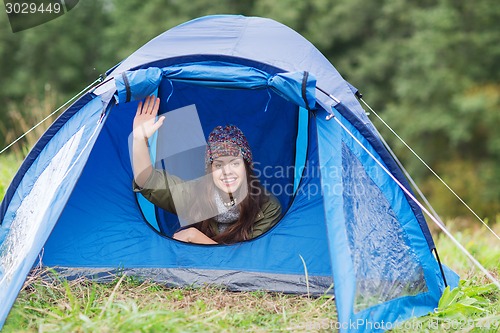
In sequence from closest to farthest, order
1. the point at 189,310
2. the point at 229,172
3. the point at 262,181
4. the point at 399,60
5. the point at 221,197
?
1. the point at 189,310
2. the point at 229,172
3. the point at 221,197
4. the point at 262,181
5. the point at 399,60

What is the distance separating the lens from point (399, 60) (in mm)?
13375

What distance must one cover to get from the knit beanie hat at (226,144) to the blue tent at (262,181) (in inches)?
15.8

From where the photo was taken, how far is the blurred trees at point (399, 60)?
11977 millimetres

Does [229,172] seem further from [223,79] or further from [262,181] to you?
[223,79]

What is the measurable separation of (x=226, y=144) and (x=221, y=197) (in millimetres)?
314

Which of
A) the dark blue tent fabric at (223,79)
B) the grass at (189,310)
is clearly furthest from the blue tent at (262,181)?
the grass at (189,310)

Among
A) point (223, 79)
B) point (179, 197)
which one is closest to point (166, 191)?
point (179, 197)

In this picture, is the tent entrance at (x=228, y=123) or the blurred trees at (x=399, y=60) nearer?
the tent entrance at (x=228, y=123)

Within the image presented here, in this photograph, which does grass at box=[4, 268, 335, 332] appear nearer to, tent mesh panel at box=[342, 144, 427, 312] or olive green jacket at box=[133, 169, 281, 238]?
tent mesh panel at box=[342, 144, 427, 312]

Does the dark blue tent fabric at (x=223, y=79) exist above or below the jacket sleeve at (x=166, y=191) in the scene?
above

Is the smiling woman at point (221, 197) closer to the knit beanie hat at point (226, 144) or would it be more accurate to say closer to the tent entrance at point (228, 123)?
the knit beanie hat at point (226, 144)

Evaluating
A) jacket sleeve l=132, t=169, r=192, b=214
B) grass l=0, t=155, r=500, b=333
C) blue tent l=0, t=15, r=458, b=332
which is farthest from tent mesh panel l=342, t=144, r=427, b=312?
jacket sleeve l=132, t=169, r=192, b=214

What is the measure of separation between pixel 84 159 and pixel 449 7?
1099 cm

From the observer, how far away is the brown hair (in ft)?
11.5
